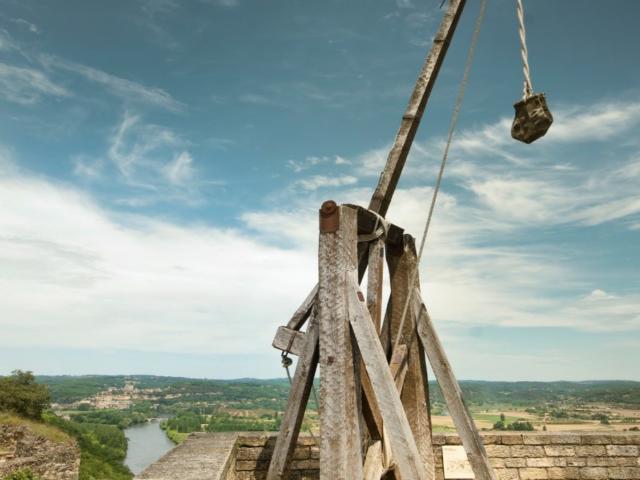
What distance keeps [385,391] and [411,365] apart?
108 centimetres

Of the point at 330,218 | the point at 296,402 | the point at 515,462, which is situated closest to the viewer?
the point at 330,218

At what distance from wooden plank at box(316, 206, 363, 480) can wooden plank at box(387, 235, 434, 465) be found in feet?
2.76

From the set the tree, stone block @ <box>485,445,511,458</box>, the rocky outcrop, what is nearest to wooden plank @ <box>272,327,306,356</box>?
stone block @ <box>485,445,511,458</box>

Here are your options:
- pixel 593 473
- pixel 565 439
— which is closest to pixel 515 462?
pixel 565 439

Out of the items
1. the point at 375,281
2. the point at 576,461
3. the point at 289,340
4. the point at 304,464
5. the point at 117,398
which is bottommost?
the point at 117,398

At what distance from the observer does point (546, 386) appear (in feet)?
127

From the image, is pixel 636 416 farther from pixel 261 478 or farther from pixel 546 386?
pixel 546 386

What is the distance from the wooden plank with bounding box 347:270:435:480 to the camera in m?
2.40

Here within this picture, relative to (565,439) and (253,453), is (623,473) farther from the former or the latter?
(253,453)

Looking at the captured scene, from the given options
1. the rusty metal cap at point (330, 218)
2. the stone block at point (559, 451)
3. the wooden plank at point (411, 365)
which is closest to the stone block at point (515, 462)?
the stone block at point (559, 451)

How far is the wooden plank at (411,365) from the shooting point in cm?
353


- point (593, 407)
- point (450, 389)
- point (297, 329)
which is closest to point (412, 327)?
point (450, 389)

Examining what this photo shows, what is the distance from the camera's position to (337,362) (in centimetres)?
264

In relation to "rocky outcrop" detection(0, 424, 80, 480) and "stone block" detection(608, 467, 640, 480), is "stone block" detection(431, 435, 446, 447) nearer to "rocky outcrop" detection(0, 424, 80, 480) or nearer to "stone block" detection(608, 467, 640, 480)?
"stone block" detection(608, 467, 640, 480)
